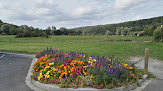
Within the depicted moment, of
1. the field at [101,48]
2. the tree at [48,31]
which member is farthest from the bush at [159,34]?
the tree at [48,31]

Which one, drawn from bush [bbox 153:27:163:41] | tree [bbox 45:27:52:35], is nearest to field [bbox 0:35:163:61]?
bush [bbox 153:27:163:41]

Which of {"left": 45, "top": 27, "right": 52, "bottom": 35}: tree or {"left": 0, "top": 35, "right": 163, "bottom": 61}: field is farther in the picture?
{"left": 45, "top": 27, "right": 52, "bottom": 35}: tree

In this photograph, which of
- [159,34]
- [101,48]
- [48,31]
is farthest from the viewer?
[48,31]

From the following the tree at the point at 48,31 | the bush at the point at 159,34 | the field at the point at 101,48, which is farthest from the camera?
the tree at the point at 48,31

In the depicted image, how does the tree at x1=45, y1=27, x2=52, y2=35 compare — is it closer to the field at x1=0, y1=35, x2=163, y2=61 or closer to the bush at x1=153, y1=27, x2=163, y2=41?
the field at x1=0, y1=35, x2=163, y2=61

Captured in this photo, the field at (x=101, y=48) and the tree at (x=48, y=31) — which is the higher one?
the tree at (x=48, y=31)

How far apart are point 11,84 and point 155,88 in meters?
5.18

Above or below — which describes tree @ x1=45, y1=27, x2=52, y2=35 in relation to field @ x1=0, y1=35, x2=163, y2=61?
above

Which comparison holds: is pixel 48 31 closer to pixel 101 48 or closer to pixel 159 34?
pixel 159 34

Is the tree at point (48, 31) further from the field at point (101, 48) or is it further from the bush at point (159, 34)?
the bush at point (159, 34)

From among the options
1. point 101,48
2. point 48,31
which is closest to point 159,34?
point 101,48

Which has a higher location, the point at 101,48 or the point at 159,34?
the point at 159,34

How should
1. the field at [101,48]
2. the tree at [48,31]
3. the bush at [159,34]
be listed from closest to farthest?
the field at [101,48] < the bush at [159,34] < the tree at [48,31]

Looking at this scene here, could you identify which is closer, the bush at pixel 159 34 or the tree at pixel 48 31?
the bush at pixel 159 34
